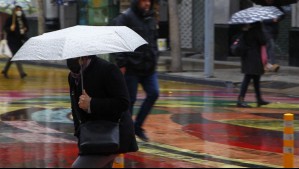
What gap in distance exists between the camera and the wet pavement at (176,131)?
8406 millimetres

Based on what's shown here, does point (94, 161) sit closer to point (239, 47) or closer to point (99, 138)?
point (99, 138)

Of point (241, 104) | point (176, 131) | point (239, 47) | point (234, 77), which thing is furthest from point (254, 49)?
point (234, 77)

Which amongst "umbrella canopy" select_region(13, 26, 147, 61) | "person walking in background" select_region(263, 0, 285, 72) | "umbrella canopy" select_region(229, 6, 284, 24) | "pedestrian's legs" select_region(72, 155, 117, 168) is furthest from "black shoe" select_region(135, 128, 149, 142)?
"person walking in background" select_region(263, 0, 285, 72)

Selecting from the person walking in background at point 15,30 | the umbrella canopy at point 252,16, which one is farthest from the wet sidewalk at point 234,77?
the person walking in background at point 15,30

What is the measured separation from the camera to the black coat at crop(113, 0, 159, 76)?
8.95 meters

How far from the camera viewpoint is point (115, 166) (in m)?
6.87

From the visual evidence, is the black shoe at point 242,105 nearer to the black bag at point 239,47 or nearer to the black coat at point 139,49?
the black bag at point 239,47

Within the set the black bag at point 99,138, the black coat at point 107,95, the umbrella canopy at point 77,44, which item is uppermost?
the umbrella canopy at point 77,44

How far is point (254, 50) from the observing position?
12703 millimetres

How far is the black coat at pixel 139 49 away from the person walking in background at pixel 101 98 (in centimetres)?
321

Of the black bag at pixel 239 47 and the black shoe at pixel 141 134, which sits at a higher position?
the black bag at pixel 239 47

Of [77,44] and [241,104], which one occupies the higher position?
[77,44]

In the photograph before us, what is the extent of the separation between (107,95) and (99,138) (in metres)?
0.42

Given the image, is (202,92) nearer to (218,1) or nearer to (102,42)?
(218,1)
